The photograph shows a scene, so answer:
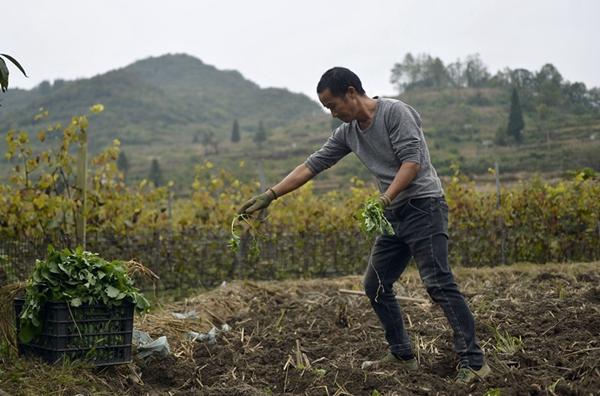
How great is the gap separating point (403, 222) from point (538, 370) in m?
1.18

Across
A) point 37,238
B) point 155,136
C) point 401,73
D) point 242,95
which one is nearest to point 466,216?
point 37,238

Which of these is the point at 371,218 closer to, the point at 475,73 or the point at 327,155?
the point at 327,155

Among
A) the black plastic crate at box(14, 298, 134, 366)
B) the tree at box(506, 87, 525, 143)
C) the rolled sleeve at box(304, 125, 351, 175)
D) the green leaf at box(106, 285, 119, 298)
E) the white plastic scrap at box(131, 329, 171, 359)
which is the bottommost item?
the white plastic scrap at box(131, 329, 171, 359)

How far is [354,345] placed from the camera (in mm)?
5645

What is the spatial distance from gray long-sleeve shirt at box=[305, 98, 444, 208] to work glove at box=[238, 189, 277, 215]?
616 millimetres

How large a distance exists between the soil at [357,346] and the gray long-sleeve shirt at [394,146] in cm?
116

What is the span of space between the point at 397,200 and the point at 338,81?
0.81 m

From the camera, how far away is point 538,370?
4.30 m

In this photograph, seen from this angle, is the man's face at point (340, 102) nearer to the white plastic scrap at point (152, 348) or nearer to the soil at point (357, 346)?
the soil at point (357, 346)

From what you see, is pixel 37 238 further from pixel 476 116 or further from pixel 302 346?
pixel 476 116

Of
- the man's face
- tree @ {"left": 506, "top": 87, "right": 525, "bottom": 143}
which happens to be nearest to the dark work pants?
the man's face

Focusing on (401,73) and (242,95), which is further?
(242,95)

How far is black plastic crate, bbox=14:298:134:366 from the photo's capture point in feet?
14.3

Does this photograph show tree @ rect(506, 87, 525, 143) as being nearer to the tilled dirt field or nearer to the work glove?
the tilled dirt field
